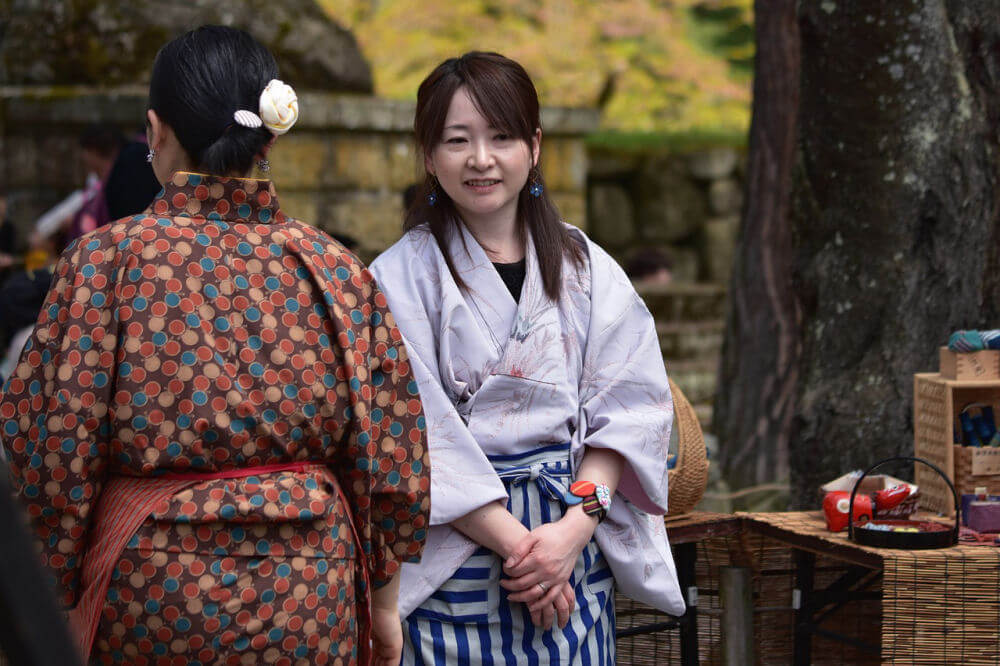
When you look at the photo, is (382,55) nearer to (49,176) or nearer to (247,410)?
(49,176)

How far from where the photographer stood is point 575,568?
2654mm

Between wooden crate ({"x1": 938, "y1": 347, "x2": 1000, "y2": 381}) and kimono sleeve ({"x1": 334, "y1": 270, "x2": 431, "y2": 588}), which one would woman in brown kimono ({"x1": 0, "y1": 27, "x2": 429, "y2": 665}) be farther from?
wooden crate ({"x1": 938, "y1": 347, "x2": 1000, "y2": 381})

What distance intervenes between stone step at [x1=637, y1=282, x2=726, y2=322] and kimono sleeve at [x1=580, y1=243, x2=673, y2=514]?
20.4 feet

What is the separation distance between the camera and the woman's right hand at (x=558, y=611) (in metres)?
2.54

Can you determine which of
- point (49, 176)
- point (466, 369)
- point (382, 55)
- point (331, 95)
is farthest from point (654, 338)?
point (382, 55)

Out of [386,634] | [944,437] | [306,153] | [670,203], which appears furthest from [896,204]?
[670,203]

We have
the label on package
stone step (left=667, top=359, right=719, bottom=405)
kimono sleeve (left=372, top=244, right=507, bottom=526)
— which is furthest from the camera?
stone step (left=667, top=359, right=719, bottom=405)

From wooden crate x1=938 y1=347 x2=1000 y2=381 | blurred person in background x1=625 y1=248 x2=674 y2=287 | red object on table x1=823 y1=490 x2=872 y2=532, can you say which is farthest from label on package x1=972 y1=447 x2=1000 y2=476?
blurred person in background x1=625 y1=248 x2=674 y2=287

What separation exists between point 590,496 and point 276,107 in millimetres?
1039

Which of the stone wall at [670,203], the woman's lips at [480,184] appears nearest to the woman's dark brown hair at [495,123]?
the woman's lips at [480,184]

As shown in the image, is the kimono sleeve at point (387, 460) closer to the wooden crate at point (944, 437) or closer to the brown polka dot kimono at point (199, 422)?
the brown polka dot kimono at point (199, 422)

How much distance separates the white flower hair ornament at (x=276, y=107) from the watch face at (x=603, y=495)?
100cm

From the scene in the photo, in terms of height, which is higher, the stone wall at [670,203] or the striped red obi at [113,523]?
the stone wall at [670,203]

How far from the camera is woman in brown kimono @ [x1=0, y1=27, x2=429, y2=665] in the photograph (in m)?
1.92
